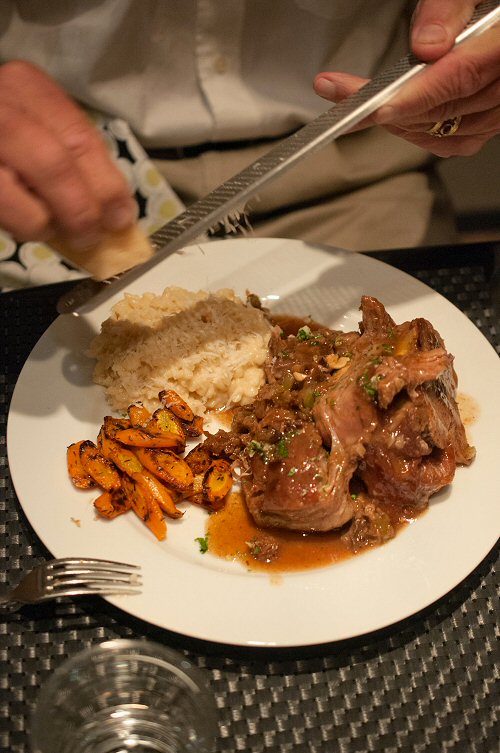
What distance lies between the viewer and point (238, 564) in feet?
8.93

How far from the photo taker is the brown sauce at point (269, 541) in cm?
273

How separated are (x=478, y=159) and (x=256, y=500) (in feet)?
10.9

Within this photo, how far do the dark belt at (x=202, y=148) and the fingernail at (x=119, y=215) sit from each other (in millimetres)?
1701

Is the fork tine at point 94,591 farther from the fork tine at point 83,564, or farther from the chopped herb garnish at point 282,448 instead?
the chopped herb garnish at point 282,448

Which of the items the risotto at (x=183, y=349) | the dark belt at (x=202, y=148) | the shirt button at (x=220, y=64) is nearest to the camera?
the risotto at (x=183, y=349)

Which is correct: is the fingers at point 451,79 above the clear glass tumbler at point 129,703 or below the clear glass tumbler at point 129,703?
above

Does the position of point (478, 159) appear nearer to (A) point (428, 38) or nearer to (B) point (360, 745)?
(A) point (428, 38)

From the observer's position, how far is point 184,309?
3.46 m

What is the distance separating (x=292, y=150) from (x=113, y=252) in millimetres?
789

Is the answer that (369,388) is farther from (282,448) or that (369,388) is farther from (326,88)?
(326,88)

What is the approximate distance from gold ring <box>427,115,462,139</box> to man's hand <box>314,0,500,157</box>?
0.10m

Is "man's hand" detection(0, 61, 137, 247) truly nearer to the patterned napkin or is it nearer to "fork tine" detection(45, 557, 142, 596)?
"fork tine" detection(45, 557, 142, 596)

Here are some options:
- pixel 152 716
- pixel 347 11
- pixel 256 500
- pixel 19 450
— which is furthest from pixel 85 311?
pixel 347 11

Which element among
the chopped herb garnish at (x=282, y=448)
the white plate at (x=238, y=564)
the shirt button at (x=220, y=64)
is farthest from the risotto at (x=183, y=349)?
the shirt button at (x=220, y=64)
